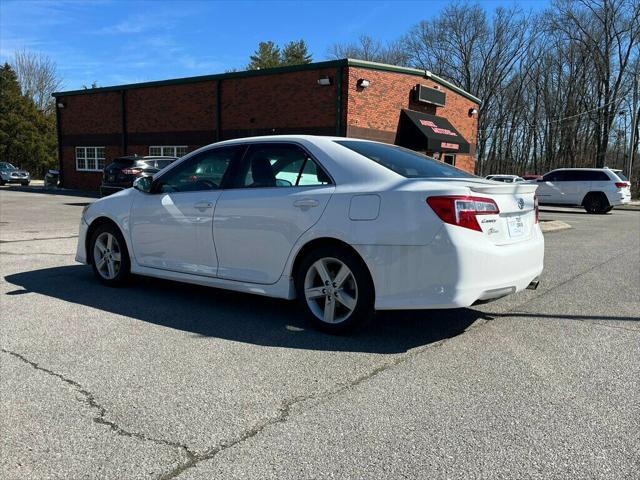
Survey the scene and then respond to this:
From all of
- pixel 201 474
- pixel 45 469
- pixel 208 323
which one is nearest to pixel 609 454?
pixel 201 474

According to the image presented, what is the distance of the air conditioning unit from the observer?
70.7ft

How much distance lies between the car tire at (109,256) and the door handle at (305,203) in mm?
2434

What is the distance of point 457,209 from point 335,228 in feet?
3.09

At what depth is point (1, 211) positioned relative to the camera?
53.2 feet

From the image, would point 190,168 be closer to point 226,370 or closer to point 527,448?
point 226,370

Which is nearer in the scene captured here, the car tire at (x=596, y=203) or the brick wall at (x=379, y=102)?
the brick wall at (x=379, y=102)

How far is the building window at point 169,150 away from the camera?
2447 cm

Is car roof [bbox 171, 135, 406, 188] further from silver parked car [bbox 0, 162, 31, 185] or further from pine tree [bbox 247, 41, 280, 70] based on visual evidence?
pine tree [bbox 247, 41, 280, 70]

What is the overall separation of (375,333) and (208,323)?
1472 mm

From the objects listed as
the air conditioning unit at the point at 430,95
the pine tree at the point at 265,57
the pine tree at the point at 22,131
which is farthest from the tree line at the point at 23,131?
the air conditioning unit at the point at 430,95

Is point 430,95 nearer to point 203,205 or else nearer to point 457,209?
point 203,205

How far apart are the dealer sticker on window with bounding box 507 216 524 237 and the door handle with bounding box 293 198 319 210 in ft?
5.09

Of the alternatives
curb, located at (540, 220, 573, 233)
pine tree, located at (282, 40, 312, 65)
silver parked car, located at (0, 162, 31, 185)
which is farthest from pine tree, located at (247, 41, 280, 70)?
curb, located at (540, 220, 573, 233)

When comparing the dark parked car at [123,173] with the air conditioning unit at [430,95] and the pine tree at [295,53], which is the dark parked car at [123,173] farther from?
the pine tree at [295,53]
